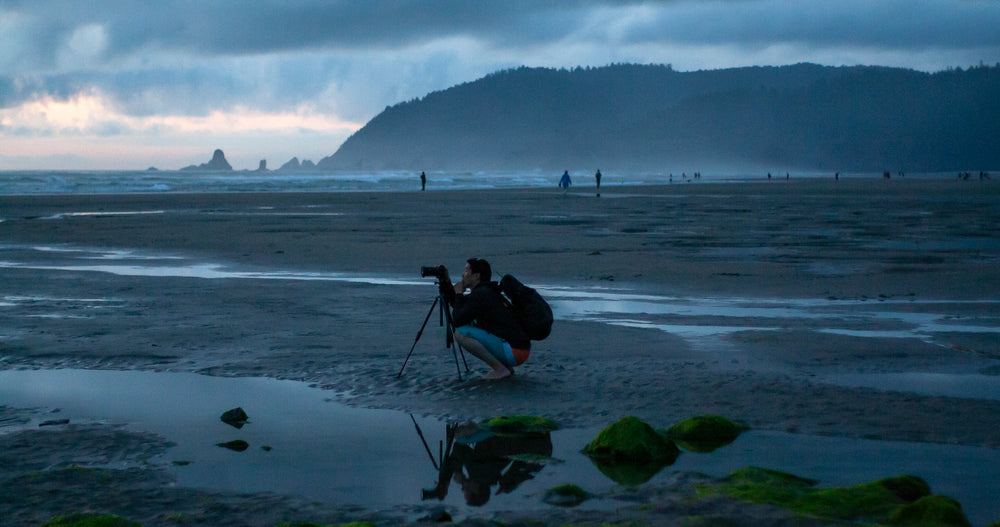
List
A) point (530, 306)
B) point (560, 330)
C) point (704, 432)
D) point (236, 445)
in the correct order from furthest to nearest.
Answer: point (560, 330)
point (530, 306)
point (704, 432)
point (236, 445)

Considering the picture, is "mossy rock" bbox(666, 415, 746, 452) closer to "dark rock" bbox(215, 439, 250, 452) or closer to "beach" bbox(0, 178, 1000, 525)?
"beach" bbox(0, 178, 1000, 525)

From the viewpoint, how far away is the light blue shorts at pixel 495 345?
817cm

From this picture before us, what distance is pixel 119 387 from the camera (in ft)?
26.6

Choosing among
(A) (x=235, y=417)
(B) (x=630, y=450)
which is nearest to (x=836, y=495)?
(B) (x=630, y=450)

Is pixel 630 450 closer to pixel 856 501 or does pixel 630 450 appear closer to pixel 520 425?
pixel 520 425

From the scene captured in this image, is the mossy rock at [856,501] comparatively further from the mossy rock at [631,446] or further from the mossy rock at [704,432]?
the mossy rock at [704,432]

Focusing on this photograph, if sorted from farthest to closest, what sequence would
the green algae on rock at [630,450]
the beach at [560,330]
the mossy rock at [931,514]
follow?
1. the beach at [560,330]
2. the green algae on rock at [630,450]
3. the mossy rock at [931,514]

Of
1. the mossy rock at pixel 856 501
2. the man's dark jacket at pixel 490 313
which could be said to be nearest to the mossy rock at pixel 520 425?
the man's dark jacket at pixel 490 313

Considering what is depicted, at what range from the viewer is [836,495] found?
493cm

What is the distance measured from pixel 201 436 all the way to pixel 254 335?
3.98 m

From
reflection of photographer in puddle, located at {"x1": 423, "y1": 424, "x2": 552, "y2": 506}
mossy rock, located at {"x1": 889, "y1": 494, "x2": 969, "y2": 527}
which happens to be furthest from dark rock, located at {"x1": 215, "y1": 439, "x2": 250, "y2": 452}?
mossy rock, located at {"x1": 889, "y1": 494, "x2": 969, "y2": 527}

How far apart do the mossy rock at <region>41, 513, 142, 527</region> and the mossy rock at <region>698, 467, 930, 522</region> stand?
3.06 m

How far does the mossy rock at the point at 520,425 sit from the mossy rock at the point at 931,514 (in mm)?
2671

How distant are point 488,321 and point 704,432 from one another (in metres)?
2.38
